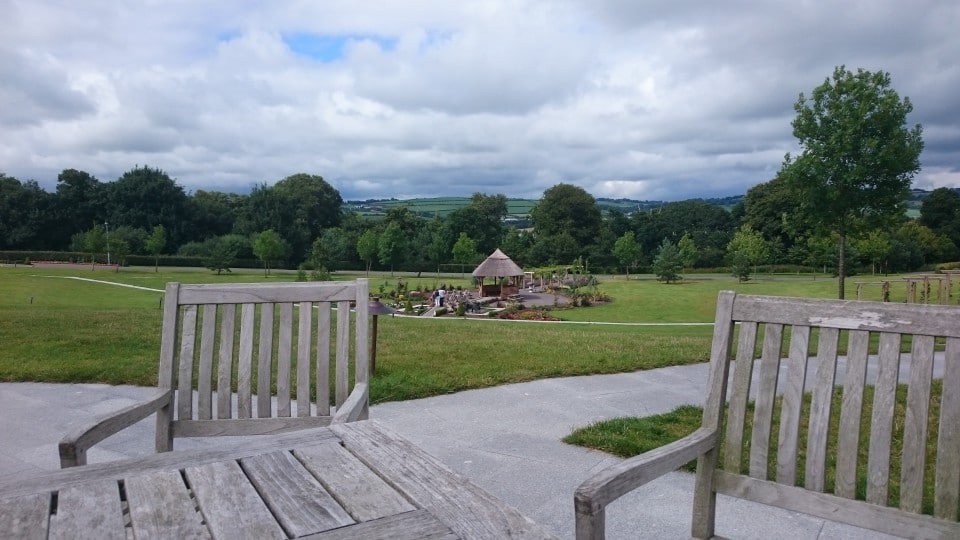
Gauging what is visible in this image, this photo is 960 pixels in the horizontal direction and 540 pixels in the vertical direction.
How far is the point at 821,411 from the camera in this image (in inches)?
76.9

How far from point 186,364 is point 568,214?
62971mm

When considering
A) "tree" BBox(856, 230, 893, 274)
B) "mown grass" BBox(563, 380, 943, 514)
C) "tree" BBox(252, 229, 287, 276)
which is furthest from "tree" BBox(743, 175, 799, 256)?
"mown grass" BBox(563, 380, 943, 514)

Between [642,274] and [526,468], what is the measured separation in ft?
157

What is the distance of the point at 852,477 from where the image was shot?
1.86 m

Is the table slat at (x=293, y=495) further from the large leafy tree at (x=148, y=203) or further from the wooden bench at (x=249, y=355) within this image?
the large leafy tree at (x=148, y=203)

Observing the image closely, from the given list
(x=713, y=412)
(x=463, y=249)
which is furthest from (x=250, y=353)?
(x=463, y=249)

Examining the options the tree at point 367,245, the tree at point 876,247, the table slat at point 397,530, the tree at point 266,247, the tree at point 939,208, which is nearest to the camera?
the table slat at point 397,530

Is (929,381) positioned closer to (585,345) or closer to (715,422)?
(715,422)

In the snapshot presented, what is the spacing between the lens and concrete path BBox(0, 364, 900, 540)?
312 centimetres

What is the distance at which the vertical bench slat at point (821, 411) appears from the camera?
193 centimetres

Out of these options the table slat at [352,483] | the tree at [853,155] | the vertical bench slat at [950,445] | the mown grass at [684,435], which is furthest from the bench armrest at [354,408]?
the tree at [853,155]

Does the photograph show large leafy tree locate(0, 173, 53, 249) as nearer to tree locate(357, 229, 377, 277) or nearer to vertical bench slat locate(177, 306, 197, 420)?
tree locate(357, 229, 377, 277)

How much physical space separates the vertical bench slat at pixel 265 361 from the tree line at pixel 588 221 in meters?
18.4

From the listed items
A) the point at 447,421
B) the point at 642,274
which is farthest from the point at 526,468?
the point at 642,274
